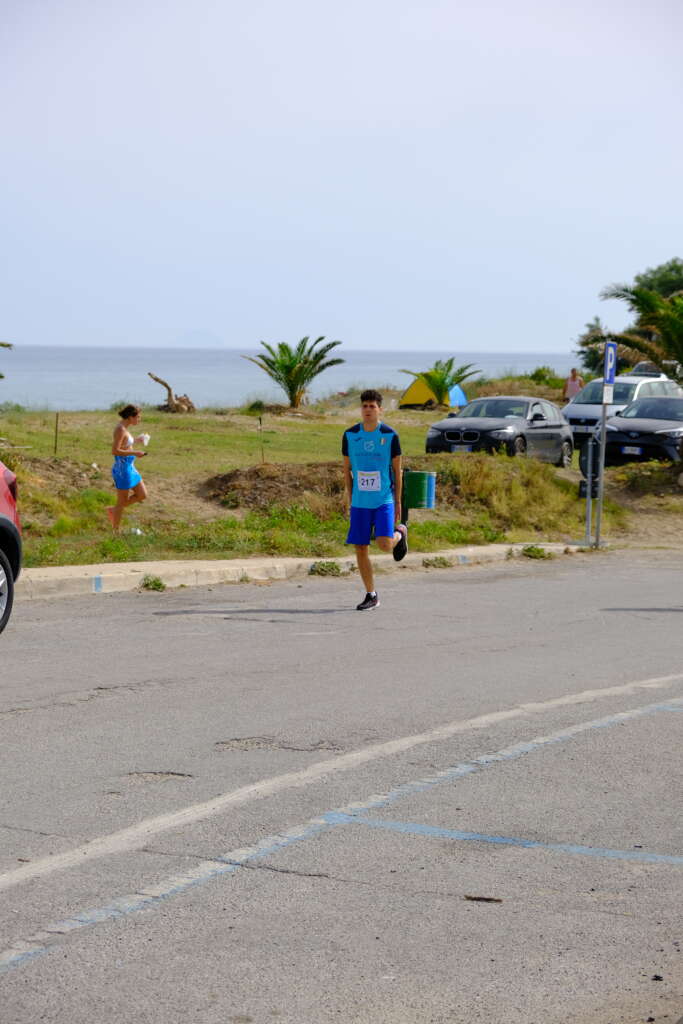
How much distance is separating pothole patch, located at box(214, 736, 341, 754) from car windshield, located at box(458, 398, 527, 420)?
63.8 ft

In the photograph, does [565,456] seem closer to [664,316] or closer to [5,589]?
[664,316]

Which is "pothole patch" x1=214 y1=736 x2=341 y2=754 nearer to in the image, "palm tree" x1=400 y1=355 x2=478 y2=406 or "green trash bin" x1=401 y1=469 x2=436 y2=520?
"green trash bin" x1=401 y1=469 x2=436 y2=520

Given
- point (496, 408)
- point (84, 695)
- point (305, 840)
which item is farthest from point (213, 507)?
point (305, 840)

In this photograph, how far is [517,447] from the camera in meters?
25.6

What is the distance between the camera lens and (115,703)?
8.24m

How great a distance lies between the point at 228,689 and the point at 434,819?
2.92 meters

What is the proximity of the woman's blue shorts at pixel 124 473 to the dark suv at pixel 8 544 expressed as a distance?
4.90 m

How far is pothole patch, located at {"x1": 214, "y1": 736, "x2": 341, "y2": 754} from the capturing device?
7188 mm

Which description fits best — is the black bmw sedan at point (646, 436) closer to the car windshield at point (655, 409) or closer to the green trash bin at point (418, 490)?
the car windshield at point (655, 409)

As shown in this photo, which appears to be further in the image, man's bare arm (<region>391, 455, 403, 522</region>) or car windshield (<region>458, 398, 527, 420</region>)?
car windshield (<region>458, 398, 527, 420</region>)

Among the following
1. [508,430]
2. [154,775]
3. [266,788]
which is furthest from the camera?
[508,430]

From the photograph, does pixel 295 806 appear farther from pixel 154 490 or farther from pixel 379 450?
pixel 154 490

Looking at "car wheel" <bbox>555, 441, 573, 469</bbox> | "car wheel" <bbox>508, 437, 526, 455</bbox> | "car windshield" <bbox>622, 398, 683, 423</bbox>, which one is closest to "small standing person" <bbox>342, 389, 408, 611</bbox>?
"car wheel" <bbox>508, 437, 526, 455</bbox>

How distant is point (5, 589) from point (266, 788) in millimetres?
4803
